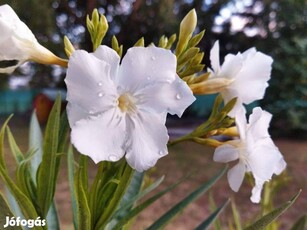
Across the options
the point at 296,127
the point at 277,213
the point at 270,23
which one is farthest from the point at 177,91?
the point at 270,23

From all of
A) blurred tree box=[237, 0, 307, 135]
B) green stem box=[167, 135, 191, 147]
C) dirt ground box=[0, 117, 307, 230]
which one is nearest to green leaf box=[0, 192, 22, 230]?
green stem box=[167, 135, 191, 147]

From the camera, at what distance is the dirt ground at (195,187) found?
223 centimetres

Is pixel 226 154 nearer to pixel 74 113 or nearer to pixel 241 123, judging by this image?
pixel 241 123

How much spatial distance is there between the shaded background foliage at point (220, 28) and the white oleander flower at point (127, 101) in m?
3.40

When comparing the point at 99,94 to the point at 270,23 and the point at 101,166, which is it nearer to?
the point at 101,166

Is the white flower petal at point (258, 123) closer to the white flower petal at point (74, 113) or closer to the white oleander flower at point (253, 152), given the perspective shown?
the white oleander flower at point (253, 152)

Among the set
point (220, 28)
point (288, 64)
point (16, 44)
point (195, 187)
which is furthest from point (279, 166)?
point (220, 28)

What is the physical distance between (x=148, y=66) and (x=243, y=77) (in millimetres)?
126

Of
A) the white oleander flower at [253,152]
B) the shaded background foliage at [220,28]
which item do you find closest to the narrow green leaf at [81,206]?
the white oleander flower at [253,152]

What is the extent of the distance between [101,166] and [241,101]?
0.14 meters

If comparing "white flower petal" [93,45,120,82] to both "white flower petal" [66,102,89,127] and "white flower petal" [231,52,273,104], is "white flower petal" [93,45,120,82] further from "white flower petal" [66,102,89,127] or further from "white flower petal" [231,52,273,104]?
"white flower petal" [231,52,273,104]

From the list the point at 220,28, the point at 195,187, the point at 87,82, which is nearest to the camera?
the point at 87,82

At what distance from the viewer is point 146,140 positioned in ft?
0.96

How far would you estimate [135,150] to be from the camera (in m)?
0.29
